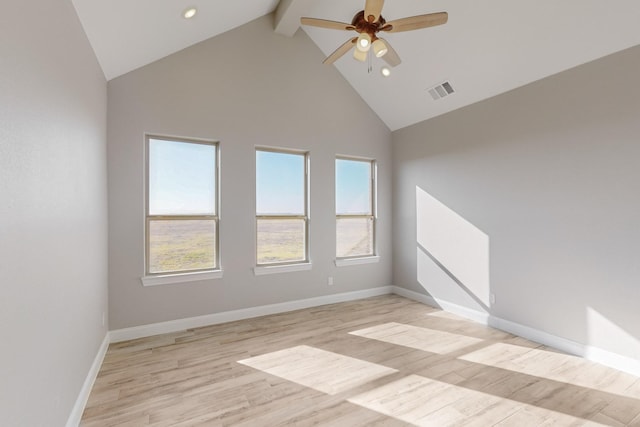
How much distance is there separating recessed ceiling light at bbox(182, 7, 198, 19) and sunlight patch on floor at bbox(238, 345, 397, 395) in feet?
11.8

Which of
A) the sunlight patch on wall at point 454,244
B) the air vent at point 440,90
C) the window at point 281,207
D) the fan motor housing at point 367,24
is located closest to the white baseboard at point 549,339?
the sunlight patch on wall at point 454,244

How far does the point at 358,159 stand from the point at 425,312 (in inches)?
107

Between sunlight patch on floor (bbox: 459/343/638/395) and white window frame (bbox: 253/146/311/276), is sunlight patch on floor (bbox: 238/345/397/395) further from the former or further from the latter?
white window frame (bbox: 253/146/311/276)

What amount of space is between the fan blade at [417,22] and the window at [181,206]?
8.49 feet

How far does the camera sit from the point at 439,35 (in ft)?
11.4

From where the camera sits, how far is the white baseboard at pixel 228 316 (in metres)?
3.36

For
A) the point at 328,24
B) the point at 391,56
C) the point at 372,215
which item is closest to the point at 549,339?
the point at 372,215

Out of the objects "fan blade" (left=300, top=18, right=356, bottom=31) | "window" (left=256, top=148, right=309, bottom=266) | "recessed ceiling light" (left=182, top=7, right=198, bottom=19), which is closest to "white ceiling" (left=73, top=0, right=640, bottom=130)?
"recessed ceiling light" (left=182, top=7, right=198, bottom=19)

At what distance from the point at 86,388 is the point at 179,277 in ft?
4.71

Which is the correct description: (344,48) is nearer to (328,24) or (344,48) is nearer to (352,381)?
(328,24)

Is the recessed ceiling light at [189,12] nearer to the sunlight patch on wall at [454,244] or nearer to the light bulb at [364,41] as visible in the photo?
the light bulb at [364,41]

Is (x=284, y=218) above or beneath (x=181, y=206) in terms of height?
beneath

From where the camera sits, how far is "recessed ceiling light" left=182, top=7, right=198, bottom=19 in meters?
2.97

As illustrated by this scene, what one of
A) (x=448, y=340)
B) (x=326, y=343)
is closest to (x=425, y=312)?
(x=448, y=340)
